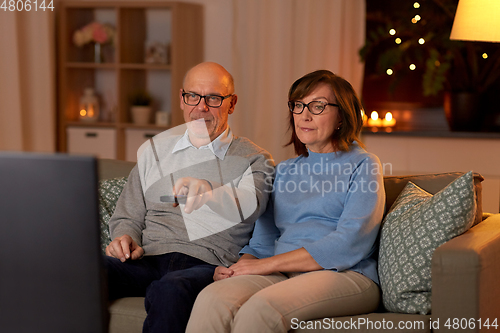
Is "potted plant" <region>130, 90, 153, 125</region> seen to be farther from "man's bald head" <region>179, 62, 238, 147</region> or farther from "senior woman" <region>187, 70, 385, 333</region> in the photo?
"senior woman" <region>187, 70, 385, 333</region>

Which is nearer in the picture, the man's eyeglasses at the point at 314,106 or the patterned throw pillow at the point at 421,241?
the patterned throw pillow at the point at 421,241

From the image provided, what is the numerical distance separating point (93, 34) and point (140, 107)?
650 mm

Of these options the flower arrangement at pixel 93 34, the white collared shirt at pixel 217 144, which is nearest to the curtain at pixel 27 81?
the flower arrangement at pixel 93 34

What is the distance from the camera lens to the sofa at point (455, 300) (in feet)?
4.10

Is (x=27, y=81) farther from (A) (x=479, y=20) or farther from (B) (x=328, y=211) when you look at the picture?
(A) (x=479, y=20)

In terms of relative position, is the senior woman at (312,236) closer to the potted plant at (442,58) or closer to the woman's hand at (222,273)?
the woman's hand at (222,273)

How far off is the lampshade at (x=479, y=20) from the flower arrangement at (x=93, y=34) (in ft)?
8.85

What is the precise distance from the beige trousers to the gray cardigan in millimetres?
270

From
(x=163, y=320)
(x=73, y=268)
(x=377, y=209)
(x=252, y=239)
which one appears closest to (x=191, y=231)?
(x=252, y=239)

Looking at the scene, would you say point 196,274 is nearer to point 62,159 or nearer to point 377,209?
point 377,209

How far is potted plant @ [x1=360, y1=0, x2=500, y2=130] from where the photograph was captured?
3342 millimetres

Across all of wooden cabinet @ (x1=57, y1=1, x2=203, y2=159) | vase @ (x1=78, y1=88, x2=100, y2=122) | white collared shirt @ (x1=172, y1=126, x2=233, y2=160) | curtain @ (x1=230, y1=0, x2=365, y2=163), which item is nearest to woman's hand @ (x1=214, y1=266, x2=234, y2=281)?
white collared shirt @ (x1=172, y1=126, x2=233, y2=160)

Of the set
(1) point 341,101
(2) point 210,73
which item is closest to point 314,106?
(1) point 341,101

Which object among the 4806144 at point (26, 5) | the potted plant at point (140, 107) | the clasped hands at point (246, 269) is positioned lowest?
the clasped hands at point (246, 269)
